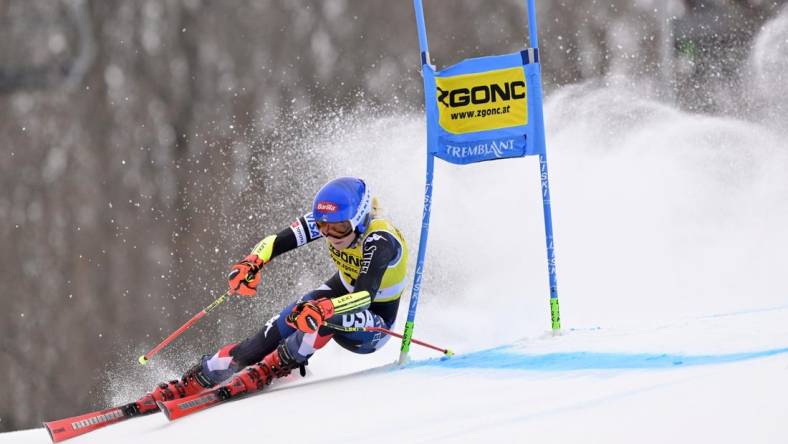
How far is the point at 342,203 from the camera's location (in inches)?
126

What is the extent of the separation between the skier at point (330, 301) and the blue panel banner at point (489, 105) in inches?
17.1

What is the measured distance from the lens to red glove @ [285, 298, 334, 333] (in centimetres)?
296

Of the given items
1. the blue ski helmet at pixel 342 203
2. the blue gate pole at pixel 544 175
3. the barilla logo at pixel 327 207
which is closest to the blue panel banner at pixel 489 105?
the blue gate pole at pixel 544 175

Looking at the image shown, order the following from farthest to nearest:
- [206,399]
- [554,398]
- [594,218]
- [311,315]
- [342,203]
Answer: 1. [594,218]
2. [342,203]
3. [206,399]
4. [311,315]
5. [554,398]

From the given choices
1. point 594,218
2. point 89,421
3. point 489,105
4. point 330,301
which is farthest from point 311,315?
point 594,218

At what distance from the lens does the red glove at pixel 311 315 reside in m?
2.96

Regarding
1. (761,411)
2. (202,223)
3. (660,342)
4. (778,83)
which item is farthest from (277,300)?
(761,411)

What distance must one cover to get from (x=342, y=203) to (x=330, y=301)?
37cm

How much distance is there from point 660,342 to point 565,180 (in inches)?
143

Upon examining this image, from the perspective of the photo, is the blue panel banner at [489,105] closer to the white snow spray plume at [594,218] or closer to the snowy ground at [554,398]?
the snowy ground at [554,398]

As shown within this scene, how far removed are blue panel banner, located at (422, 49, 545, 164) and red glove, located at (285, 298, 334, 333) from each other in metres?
0.84

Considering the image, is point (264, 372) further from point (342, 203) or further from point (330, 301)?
point (342, 203)

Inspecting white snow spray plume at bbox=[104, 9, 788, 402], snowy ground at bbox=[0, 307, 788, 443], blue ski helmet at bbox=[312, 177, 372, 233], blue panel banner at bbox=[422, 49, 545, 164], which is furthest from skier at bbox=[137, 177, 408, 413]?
white snow spray plume at bbox=[104, 9, 788, 402]

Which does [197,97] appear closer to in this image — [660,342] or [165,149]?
[165,149]
